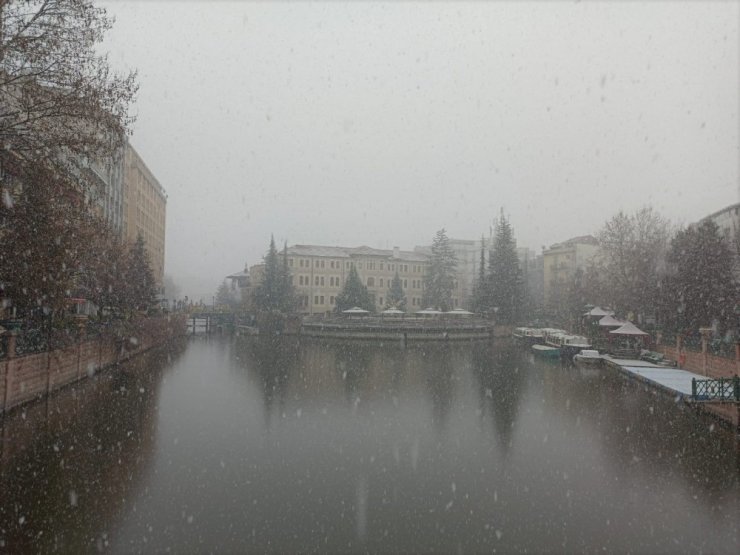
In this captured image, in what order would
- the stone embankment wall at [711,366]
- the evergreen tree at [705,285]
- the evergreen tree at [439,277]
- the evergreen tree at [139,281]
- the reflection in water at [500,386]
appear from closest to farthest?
the stone embankment wall at [711,366] < the reflection in water at [500,386] < the evergreen tree at [705,285] < the evergreen tree at [139,281] < the evergreen tree at [439,277]

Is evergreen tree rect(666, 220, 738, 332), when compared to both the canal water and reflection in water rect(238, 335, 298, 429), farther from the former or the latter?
reflection in water rect(238, 335, 298, 429)

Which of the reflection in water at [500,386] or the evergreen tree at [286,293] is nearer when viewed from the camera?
the reflection in water at [500,386]

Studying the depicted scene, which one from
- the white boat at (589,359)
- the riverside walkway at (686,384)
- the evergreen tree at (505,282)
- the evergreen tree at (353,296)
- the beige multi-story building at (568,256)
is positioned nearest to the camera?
the riverside walkway at (686,384)

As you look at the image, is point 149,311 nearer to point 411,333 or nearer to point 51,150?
point 411,333

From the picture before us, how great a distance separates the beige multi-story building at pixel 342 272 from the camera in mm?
66312

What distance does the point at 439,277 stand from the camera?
205ft

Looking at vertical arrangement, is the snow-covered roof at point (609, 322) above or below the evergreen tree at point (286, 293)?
below

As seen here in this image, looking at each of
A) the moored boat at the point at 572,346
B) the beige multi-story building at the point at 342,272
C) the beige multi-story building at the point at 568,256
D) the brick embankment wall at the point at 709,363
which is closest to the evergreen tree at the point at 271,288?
the beige multi-story building at the point at 342,272

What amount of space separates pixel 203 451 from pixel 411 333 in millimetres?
34247

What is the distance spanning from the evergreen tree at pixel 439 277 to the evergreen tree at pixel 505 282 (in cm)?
858

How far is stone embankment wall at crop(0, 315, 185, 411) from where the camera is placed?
504 inches

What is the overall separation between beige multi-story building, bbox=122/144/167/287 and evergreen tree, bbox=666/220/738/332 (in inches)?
1422

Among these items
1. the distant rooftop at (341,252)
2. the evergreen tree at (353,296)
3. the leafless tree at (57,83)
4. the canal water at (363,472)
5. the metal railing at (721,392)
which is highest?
the distant rooftop at (341,252)

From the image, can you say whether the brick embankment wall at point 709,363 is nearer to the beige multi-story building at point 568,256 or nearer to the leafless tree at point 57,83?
the leafless tree at point 57,83
